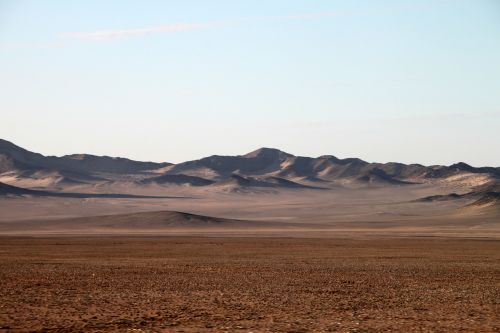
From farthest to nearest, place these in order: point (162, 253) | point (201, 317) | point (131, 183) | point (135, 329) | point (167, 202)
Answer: point (131, 183) < point (167, 202) < point (162, 253) < point (201, 317) < point (135, 329)

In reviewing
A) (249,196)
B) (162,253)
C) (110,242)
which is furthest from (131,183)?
(162,253)

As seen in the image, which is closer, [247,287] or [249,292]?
[249,292]

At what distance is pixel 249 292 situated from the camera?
21.3m

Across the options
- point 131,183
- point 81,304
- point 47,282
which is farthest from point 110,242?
point 131,183

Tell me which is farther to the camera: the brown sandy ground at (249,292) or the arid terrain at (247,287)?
the arid terrain at (247,287)

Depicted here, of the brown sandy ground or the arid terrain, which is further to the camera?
the arid terrain

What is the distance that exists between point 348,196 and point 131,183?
153ft

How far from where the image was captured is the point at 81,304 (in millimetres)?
18797

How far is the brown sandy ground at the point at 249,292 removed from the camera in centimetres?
1633

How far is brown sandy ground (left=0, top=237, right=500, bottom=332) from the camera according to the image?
16328 millimetres

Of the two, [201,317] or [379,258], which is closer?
[201,317]

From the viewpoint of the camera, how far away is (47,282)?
23266 mm

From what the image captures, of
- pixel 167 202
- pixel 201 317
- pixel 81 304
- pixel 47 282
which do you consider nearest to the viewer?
pixel 201 317

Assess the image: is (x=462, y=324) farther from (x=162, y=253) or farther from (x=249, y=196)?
(x=249, y=196)
